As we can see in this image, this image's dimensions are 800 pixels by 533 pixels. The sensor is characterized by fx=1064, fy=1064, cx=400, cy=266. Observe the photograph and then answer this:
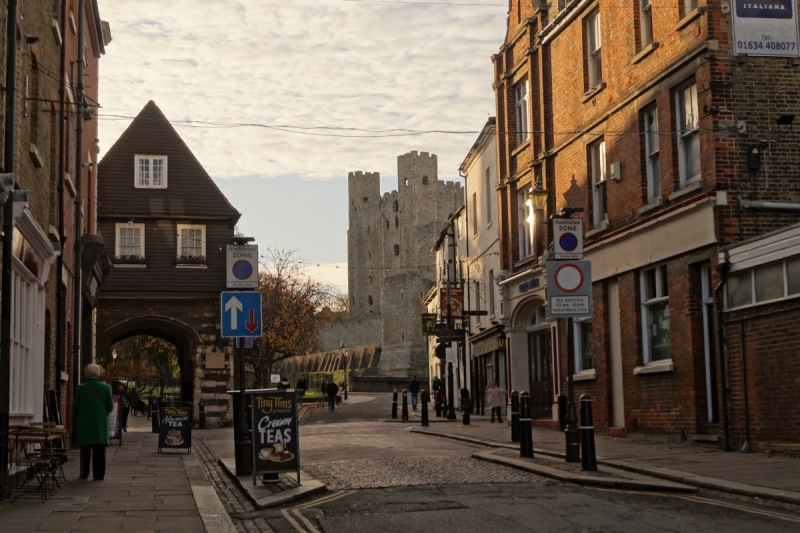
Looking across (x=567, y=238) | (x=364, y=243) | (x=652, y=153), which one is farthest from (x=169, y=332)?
(x=364, y=243)

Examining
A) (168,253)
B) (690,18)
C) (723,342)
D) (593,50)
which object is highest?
(593,50)

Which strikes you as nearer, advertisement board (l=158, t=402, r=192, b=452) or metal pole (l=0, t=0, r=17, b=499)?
metal pole (l=0, t=0, r=17, b=499)

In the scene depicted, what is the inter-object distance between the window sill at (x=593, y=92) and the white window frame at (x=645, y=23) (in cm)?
192

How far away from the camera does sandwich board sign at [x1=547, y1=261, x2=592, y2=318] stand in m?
15.5

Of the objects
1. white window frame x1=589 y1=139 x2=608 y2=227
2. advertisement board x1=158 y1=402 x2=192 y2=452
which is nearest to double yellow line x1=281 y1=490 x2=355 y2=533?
advertisement board x1=158 y1=402 x2=192 y2=452

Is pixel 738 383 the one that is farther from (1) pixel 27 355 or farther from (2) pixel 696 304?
(1) pixel 27 355

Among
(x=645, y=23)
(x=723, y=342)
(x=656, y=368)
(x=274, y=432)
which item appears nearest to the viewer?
(x=274, y=432)

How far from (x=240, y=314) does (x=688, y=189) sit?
28.0ft

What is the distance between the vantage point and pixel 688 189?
62.2ft

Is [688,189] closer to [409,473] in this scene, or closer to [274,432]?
[409,473]

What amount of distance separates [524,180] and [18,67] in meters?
16.9

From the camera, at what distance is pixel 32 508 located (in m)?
11.0

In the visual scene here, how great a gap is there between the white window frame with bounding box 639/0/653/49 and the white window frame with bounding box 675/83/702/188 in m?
1.82

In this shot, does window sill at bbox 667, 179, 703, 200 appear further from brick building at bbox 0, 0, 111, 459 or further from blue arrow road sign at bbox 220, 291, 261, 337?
brick building at bbox 0, 0, 111, 459
